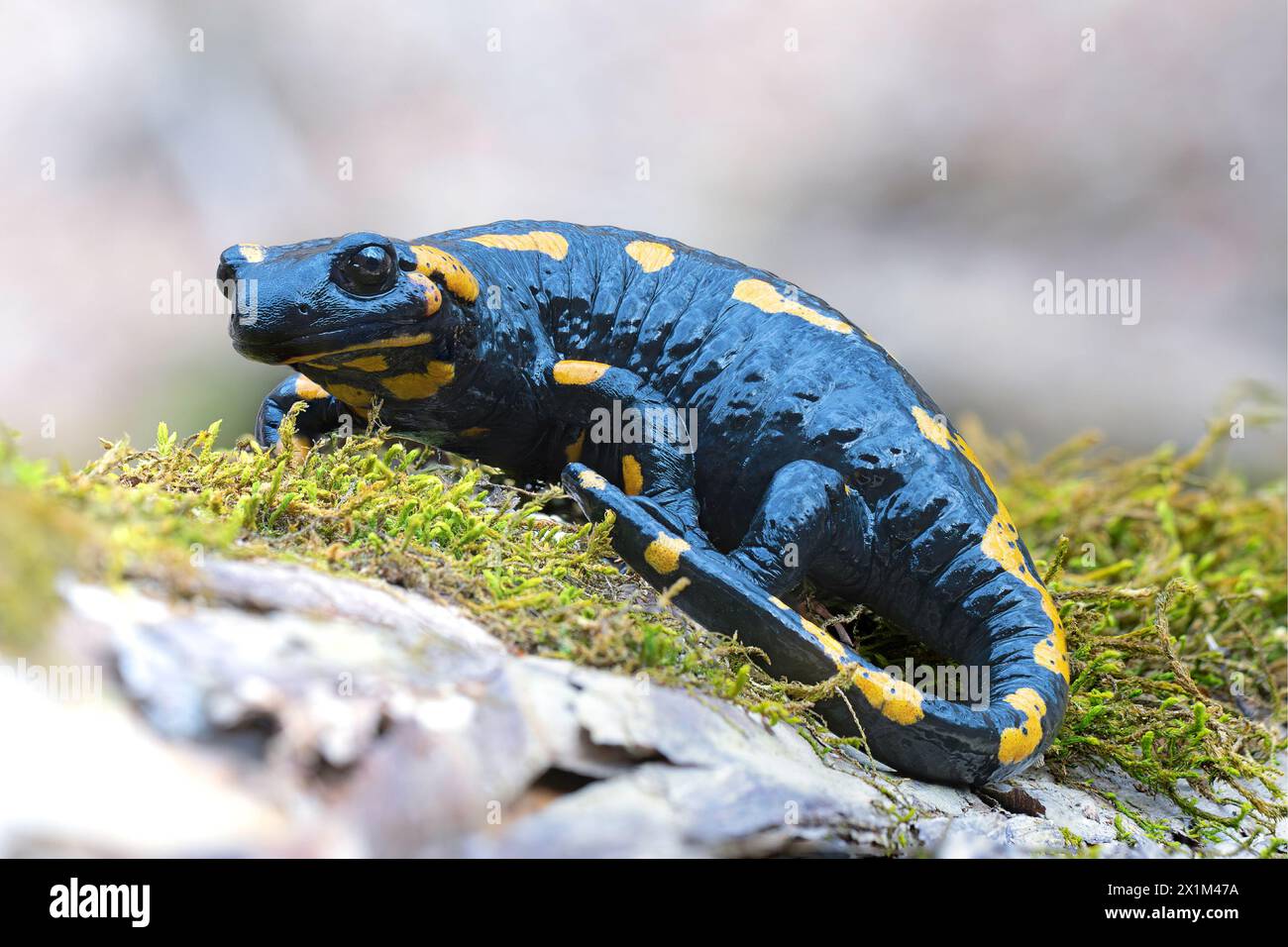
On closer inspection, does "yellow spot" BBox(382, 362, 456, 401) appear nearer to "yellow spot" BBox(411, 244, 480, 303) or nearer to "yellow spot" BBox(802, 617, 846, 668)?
"yellow spot" BBox(411, 244, 480, 303)

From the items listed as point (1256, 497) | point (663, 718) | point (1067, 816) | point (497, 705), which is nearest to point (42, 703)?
point (497, 705)

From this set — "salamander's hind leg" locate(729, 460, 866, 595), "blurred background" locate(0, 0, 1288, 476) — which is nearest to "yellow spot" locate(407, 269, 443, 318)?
"salamander's hind leg" locate(729, 460, 866, 595)

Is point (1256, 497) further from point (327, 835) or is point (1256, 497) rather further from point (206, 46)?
point (206, 46)

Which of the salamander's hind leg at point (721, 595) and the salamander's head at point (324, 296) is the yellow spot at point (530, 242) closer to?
the salamander's head at point (324, 296)

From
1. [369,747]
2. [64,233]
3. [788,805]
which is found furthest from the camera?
[64,233]

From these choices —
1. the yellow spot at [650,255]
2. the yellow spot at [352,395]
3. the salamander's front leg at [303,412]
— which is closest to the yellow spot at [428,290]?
the yellow spot at [352,395]

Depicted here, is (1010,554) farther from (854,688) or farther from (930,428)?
(854,688)

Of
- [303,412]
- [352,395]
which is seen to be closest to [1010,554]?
[352,395]
